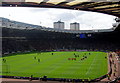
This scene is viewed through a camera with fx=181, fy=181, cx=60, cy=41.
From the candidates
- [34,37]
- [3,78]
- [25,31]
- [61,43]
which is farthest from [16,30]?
[3,78]

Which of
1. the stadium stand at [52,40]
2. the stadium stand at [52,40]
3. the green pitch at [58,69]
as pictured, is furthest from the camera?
the stadium stand at [52,40]

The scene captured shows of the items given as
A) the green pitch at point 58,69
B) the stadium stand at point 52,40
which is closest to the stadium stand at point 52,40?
the stadium stand at point 52,40

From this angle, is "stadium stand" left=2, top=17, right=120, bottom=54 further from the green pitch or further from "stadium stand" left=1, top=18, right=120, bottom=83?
the green pitch

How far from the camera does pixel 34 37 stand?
333 ft

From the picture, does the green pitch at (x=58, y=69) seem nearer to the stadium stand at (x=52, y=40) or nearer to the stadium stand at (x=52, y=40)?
the stadium stand at (x=52, y=40)

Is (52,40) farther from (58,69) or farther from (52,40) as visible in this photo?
(58,69)

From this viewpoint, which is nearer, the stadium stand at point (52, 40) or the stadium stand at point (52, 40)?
the stadium stand at point (52, 40)

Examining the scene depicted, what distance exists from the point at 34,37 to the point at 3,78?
232 ft

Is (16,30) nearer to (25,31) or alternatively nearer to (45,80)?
(25,31)

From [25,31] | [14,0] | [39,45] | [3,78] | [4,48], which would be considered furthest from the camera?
[39,45]

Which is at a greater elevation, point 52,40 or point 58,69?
point 58,69

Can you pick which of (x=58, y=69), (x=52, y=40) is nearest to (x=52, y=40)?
(x=52, y=40)

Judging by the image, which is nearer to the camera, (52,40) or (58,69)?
(58,69)

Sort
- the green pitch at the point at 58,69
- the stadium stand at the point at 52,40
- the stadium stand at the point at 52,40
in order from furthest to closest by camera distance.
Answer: the stadium stand at the point at 52,40 < the stadium stand at the point at 52,40 < the green pitch at the point at 58,69
